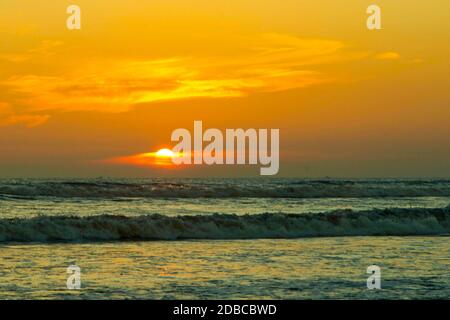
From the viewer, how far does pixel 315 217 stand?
28.2 m

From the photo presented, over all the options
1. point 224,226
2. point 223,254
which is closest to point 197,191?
point 224,226

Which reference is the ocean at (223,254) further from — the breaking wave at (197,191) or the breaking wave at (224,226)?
the breaking wave at (197,191)

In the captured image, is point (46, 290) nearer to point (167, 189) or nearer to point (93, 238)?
point (93, 238)

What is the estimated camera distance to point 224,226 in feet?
85.8

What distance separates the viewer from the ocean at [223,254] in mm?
13312

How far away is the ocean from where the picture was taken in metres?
13.3

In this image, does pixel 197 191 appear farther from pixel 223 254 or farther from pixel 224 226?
pixel 223 254

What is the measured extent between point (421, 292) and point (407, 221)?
1610 centimetres

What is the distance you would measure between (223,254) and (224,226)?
731 centimetres

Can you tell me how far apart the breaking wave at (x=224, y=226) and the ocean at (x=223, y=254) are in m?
0.04

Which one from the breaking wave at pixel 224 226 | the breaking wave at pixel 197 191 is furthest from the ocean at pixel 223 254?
the breaking wave at pixel 197 191
